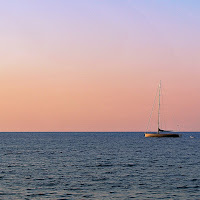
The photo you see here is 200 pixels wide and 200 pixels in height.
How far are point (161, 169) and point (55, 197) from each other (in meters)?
24.4

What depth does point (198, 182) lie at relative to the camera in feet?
134

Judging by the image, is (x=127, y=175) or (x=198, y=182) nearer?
(x=198, y=182)

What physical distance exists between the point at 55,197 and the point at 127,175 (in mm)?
15537

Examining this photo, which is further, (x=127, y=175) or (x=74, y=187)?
(x=127, y=175)

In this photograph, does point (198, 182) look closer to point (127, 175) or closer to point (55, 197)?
point (127, 175)

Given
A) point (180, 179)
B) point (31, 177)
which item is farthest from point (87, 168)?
point (180, 179)

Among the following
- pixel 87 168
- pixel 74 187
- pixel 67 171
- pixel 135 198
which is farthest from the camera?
pixel 87 168

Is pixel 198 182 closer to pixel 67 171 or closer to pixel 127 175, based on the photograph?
→ pixel 127 175

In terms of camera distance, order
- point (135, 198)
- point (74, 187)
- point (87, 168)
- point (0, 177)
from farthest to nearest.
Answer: point (87, 168)
point (0, 177)
point (74, 187)
point (135, 198)

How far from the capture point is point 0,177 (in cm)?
4369

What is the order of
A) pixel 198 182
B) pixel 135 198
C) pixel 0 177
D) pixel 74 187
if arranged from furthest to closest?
1. pixel 0 177
2. pixel 198 182
3. pixel 74 187
4. pixel 135 198

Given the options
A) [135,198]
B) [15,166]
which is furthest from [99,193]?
[15,166]

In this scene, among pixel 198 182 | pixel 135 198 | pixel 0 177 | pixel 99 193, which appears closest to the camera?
pixel 135 198

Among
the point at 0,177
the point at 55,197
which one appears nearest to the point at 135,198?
the point at 55,197
